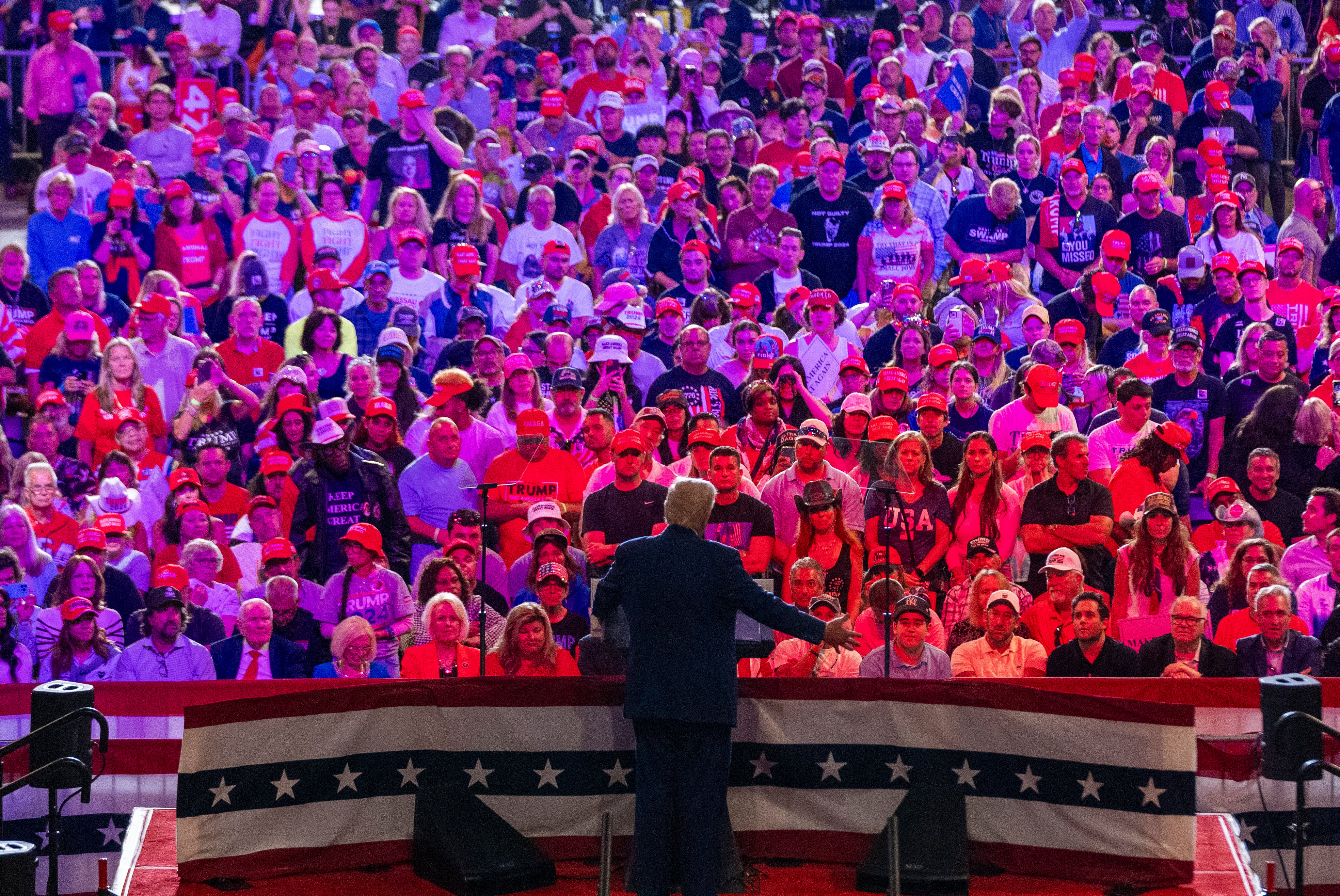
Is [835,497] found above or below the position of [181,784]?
above

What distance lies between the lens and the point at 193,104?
18891 millimetres

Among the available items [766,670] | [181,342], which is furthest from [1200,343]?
[181,342]

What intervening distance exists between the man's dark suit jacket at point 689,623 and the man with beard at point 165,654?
3920mm

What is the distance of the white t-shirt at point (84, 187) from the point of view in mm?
16766

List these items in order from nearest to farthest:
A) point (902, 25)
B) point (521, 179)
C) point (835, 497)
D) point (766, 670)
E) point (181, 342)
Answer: point (766, 670) < point (835, 497) < point (181, 342) < point (521, 179) < point (902, 25)

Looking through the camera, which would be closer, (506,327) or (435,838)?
(435,838)

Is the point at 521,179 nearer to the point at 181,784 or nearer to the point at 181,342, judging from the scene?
the point at 181,342

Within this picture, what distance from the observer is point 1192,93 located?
19359 millimetres

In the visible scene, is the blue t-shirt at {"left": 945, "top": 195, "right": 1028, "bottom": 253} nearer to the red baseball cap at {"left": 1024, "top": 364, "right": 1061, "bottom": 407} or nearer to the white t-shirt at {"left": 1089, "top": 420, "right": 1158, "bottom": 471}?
the red baseball cap at {"left": 1024, "top": 364, "right": 1061, "bottom": 407}

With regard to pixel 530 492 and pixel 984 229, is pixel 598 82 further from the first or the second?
pixel 530 492

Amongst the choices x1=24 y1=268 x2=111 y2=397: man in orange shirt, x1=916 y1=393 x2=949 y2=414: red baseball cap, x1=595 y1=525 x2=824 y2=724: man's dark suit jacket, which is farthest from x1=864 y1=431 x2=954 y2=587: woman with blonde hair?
x1=24 y1=268 x2=111 y2=397: man in orange shirt

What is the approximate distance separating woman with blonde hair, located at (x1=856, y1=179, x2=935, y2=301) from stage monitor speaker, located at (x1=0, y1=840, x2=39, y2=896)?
10.5 meters

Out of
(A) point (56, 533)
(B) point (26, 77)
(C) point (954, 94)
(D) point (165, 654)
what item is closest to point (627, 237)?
(C) point (954, 94)

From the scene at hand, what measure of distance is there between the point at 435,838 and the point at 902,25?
14026 mm
